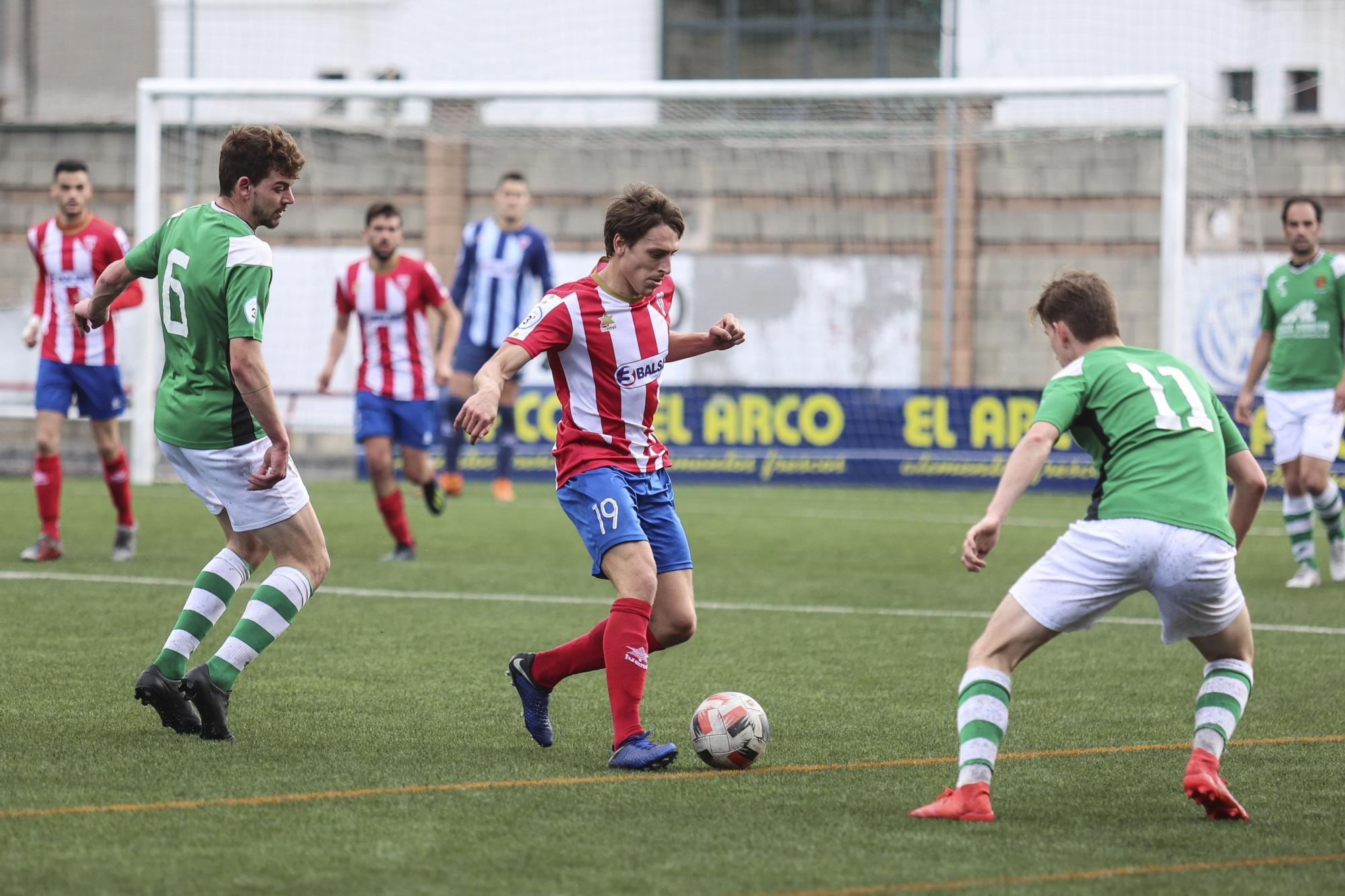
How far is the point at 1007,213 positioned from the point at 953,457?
14.1 ft

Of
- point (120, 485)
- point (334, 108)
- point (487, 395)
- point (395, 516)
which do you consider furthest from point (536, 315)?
point (334, 108)

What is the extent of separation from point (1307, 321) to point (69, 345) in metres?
7.30

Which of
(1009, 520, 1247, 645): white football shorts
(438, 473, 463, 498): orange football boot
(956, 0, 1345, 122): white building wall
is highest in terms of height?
(956, 0, 1345, 122): white building wall

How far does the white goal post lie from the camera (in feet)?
41.0

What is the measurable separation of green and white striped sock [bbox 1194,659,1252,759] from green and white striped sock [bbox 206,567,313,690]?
8.75 feet

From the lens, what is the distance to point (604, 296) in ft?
16.4

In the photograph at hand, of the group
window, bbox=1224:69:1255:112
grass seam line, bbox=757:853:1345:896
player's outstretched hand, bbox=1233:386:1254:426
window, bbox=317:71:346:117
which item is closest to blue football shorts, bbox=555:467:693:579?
grass seam line, bbox=757:853:1345:896

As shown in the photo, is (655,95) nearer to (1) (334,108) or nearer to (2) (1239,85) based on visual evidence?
(1) (334,108)

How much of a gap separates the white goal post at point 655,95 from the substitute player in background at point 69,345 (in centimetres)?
328

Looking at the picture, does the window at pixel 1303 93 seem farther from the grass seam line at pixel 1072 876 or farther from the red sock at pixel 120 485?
the grass seam line at pixel 1072 876

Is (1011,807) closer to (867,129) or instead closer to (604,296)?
(604,296)

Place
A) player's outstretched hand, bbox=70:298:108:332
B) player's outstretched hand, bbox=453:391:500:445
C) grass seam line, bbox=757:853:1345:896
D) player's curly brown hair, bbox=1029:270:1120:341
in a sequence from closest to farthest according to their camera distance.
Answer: grass seam line, bbox=757:853:1345:896
player's curly brown hair, bbox=1029:270:1120:341
player's outstretched hand, bbox=453:391:500:445
player's outstretched hand, bbox=70:298:108:332

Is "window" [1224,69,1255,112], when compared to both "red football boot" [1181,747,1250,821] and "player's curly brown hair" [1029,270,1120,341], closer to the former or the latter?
"player's curly brown hair" [1029,270,1120,341]

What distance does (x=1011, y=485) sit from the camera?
3873 mm
